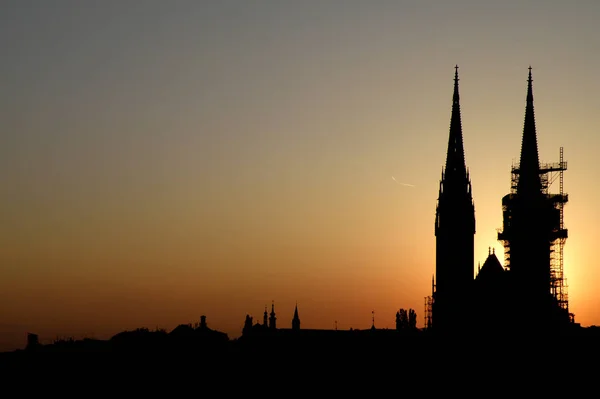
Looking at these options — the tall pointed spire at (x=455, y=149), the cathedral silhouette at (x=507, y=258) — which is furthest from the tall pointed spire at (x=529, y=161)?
the tall pointed spire at (x=455, y=149)

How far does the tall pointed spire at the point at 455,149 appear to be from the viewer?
93750 mm

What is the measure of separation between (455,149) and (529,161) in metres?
9.05

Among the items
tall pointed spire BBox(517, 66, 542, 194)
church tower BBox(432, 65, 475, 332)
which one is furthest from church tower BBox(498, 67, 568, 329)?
church tower BBox(432, 65, 475, 332)

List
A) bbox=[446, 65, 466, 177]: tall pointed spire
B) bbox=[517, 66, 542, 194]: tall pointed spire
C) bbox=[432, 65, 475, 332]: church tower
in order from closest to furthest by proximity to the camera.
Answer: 1. bbox=[432, 65, 475, 332]: church tower
2. bbox=[446, 65, 466, 177]: tall pointed spire
3. bbox=[517, 66, 542, 194]: tall pointed spire

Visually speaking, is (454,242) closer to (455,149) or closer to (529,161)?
(455,149)

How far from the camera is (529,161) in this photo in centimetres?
9994

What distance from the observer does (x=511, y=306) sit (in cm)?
9656

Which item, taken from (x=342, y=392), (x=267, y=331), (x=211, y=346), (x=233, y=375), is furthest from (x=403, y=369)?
(x=267, y=331)

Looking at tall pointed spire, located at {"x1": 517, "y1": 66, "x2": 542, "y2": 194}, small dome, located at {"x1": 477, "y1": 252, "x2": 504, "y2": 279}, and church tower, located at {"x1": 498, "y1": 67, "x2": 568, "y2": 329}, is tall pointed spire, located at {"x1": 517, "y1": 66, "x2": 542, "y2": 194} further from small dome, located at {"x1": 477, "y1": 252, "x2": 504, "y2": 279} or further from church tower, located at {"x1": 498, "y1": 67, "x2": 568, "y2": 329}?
small dome, located at {"x1": 477, "y1": 252, "x2": 504, "y2": 279}

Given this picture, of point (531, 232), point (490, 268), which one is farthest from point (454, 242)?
point (531, 232)

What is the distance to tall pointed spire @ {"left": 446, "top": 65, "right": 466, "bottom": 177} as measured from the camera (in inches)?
3691

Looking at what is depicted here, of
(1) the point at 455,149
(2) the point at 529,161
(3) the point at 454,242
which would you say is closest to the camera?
(3) the point at 454,242

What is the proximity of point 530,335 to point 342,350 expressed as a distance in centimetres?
1834

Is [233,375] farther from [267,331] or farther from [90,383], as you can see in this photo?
[267,331]
